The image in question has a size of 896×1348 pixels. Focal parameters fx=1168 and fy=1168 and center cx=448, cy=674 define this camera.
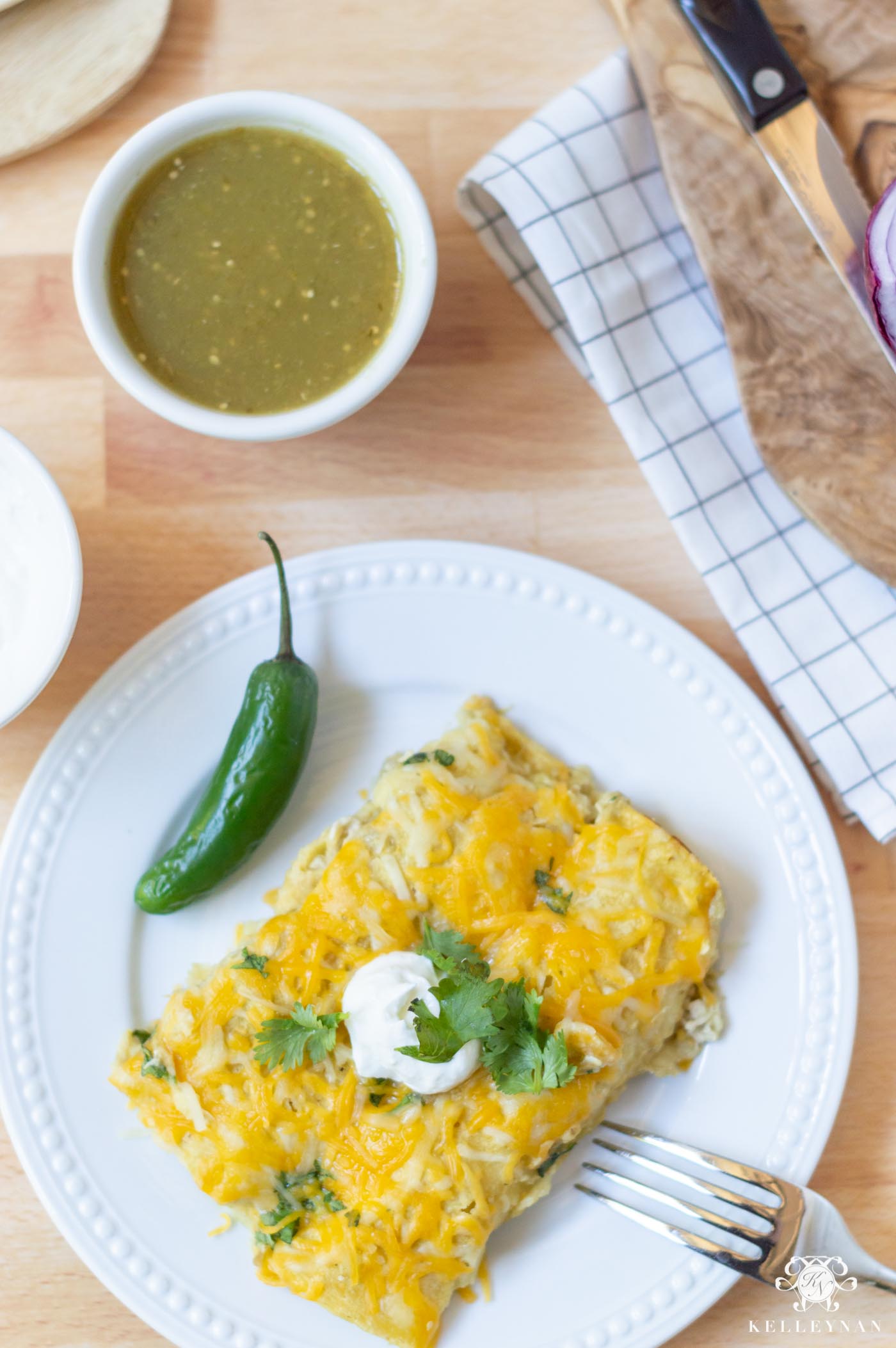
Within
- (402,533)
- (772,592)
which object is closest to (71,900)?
(402,533)

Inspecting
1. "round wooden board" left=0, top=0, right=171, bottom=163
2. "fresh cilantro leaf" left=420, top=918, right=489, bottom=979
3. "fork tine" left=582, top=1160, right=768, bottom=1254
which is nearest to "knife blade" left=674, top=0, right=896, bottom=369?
"round wooden board" left=0, top=0, right=171, bottom=163

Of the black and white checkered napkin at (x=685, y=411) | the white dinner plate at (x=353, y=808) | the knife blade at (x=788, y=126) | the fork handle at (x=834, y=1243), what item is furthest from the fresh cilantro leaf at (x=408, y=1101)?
the knife blade at (x=788, y=126)

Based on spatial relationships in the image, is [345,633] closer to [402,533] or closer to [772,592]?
[402,533]

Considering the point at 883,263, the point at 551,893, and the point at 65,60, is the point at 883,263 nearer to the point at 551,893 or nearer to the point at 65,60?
the point at 551,893

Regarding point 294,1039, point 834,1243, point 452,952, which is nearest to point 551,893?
point 452,952

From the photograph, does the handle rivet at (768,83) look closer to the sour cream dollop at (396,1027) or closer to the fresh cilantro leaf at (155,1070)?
the sour cream dollop at (396,1027)
